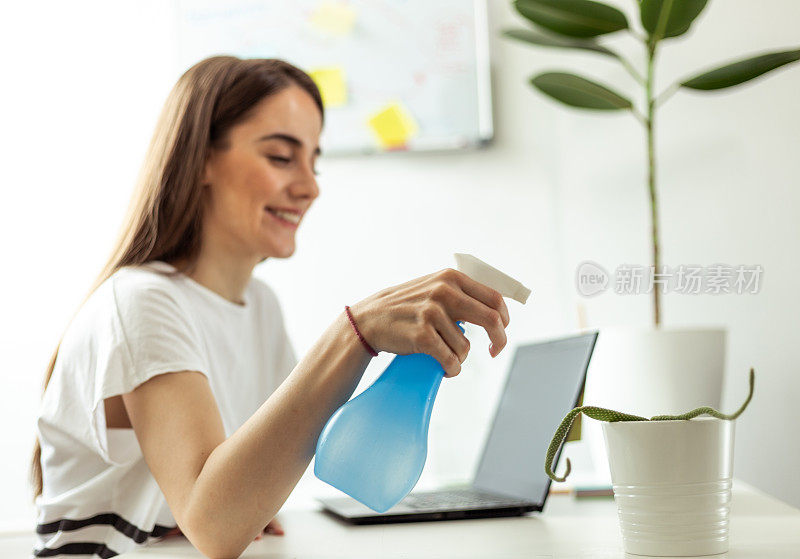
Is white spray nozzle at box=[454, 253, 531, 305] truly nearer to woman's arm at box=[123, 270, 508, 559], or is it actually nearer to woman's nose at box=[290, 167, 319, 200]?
Result: woman's arm at box=[123, 270, 508, 559]

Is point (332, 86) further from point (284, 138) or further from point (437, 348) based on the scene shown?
point (437, 348)

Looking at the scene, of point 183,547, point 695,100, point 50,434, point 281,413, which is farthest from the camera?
point 695,100

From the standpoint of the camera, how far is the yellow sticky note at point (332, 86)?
5.35 ft

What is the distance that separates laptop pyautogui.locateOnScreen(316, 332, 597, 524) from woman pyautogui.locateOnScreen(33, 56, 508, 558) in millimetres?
159

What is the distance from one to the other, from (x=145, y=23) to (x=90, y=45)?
13 centimetres

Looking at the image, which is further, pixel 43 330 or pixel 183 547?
pixel 43 330

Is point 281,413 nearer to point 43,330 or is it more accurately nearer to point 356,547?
point 356,547

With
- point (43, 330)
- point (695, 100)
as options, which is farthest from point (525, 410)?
point (43, 330)

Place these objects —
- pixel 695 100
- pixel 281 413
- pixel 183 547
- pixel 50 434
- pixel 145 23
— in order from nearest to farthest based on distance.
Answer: pixel 281 413 < pixel 183 547 < pixel 50 434 < pixel 695 100 < pixel 145 23

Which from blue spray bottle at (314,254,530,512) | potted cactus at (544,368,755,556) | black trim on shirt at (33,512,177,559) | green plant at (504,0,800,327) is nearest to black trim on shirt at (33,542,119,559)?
black trim on shirt at (33,512,177,559)

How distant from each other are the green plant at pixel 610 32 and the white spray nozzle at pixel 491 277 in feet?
2.42

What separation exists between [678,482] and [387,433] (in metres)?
0.22

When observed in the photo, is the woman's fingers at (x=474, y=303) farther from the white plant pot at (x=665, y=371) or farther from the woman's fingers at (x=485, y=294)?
the white plant pot at (x=665, y=371)

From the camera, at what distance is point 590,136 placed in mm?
1613
